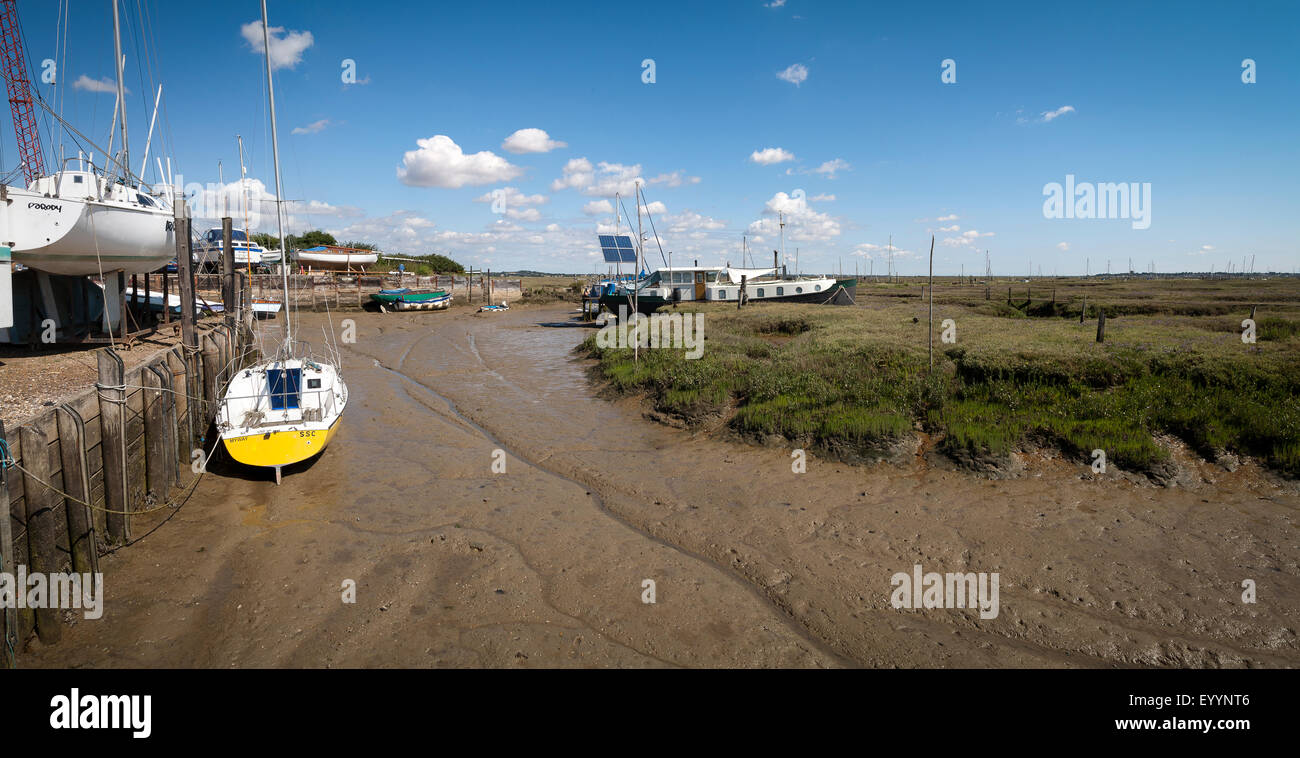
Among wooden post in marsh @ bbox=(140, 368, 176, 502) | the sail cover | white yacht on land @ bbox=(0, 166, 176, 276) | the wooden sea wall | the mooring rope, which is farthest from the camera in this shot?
the sail cover

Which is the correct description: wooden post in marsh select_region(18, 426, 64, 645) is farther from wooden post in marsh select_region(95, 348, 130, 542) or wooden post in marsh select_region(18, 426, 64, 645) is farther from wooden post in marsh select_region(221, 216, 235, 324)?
wooden post in marsh select_region(221, 216, 235, 324)

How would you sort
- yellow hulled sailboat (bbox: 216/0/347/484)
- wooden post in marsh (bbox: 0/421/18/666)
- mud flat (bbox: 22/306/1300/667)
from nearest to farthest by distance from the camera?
Result: wooden post in marsh (bbox: 0/421/18/666), mud flat (bbox: 22/306/1300/667), yellow hulled sailboat (bbox: 216/0/347/484)

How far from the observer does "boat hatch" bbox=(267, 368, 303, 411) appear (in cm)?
1193

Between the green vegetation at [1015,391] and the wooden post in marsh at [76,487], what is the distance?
9917mm

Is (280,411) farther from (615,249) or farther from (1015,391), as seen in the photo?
(615,249)

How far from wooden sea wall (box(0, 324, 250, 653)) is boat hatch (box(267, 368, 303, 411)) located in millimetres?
1289

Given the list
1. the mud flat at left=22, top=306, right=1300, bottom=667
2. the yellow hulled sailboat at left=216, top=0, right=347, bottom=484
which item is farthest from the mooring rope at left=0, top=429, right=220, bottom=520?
the yellow hulled sailboat at left=216, top=0, right=347, bottom=484

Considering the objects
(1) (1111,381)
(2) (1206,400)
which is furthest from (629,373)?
(2) (1206,400)

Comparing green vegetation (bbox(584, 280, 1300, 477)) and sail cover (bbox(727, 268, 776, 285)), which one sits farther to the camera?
sail cover (bbox(727, 268, 776, 285))

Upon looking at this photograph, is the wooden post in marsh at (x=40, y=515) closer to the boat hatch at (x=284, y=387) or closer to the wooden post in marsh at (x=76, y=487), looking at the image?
the wooden post in marsh at (x=76, y=487)

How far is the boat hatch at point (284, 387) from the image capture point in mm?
11930

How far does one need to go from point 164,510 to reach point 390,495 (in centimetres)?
310
